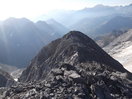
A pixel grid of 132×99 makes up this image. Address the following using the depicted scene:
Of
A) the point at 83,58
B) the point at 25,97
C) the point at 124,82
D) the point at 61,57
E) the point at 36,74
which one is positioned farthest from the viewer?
the point at 36,74

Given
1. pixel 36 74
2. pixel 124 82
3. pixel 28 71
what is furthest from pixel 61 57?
pixel 124 82

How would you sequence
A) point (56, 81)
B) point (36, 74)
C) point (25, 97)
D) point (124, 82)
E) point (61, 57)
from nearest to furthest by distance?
point (25, 97) → point (56, 81) → point (124, 82) → point (61, 57) → point (36, 74)

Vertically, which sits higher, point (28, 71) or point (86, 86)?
point (28, 71)

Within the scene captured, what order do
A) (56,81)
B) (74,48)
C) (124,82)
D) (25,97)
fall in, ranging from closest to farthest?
(25,97) < (56,81) < (124,82) < (74,48)

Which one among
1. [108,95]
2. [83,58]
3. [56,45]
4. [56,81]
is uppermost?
[56,45]

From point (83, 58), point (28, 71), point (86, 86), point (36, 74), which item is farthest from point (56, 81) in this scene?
point (28, 71)

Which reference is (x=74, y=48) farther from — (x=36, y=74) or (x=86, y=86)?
(x=86, y=86)

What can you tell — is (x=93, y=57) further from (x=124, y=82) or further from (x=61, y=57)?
(x=124, y=82)

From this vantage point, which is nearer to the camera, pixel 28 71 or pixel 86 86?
pixel 86 86

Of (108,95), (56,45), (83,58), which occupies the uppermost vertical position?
(56,45)
